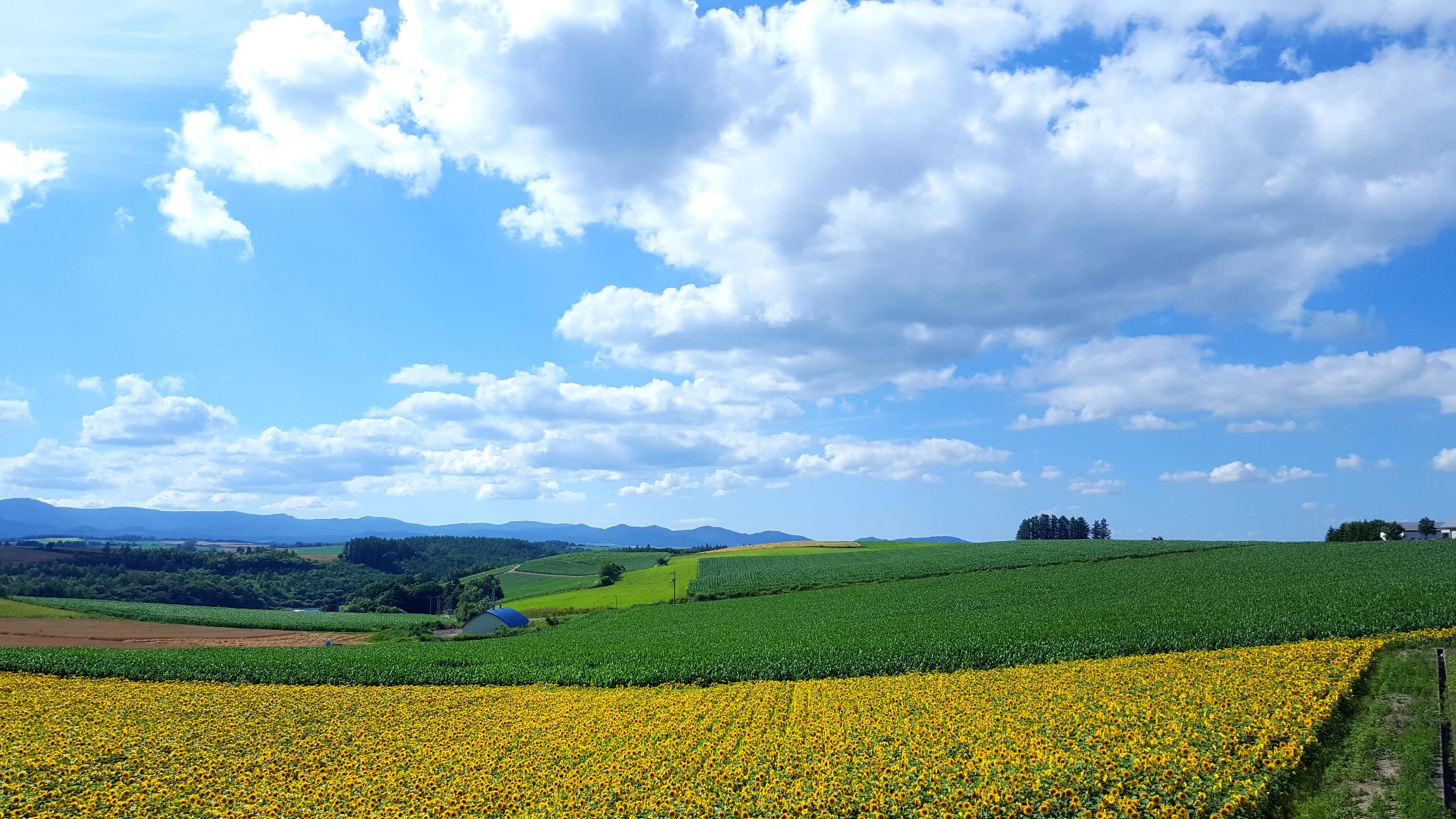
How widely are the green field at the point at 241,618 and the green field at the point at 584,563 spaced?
56.1 meters

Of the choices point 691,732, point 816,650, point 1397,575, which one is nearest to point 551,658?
point 816,650

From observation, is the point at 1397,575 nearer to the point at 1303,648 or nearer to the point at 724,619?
the point at 1303,648

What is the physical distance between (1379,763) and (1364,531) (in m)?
101

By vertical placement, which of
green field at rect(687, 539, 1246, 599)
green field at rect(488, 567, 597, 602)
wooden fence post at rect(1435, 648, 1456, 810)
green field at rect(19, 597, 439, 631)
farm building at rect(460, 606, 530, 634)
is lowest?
green field at rect(488, 567, 597, 602)

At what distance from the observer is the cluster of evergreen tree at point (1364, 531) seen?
9031 cm

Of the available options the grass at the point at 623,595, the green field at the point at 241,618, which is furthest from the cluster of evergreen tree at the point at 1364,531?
the green field at the point at 241,618

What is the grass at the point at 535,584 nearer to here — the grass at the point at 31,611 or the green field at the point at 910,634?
the grass at the point at 31,611

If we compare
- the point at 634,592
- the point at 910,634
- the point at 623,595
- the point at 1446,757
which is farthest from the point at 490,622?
the point at 1446,757

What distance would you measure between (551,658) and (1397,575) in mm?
46154

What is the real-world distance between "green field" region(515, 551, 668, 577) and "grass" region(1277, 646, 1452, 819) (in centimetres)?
11307

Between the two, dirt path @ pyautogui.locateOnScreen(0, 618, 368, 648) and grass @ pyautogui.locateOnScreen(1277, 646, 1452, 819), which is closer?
grass @ pyautogui.locateOnScreen(1277, 646, 1452, 819)

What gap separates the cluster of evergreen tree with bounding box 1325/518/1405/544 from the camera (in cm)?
9031

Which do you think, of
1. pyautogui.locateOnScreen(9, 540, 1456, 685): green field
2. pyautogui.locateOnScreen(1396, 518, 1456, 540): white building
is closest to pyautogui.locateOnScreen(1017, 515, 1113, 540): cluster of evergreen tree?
pyautogui.locateOnScreen(1396, 518, 1456, 540): white building

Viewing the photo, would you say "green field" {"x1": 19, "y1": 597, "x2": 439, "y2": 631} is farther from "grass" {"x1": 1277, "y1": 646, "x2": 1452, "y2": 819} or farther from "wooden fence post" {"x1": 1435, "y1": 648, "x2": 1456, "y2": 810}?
"wooden fence post" {"x1": 1435, "y1": 648, "x2": 1456, "y2": 810}
